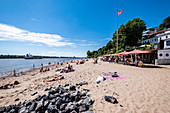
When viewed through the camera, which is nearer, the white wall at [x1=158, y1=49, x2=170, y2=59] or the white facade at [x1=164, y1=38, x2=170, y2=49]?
the white wall at [x1=158, y1=49, x2=170, y2=59]

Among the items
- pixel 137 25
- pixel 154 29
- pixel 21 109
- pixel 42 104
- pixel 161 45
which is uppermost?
pixel 154 29

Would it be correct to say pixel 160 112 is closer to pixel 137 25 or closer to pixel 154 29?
pixel 137 25

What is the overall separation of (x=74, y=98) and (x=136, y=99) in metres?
2.93

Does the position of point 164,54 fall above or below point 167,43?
below

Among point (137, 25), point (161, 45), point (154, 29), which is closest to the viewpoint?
point (161, 45)

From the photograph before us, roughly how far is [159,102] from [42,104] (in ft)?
16.6

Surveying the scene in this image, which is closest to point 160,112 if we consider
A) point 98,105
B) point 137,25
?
point 98,105

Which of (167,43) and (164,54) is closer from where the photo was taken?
(164,54)

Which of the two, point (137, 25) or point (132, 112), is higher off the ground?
point (137, 25)

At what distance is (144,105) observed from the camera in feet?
9.61

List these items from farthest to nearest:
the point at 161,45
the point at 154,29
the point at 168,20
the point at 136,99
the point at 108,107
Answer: the point at 154,29 < the point at 168,20 < the point at 161,45 < the point at 136,99 < the point at 108,107

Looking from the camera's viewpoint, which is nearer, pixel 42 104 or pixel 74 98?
pixel 42 104

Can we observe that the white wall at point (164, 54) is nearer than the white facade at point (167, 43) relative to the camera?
Yes

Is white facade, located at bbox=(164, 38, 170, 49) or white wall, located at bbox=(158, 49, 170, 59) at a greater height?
white facade, located at bbox=(164, 38, 170, 49)
